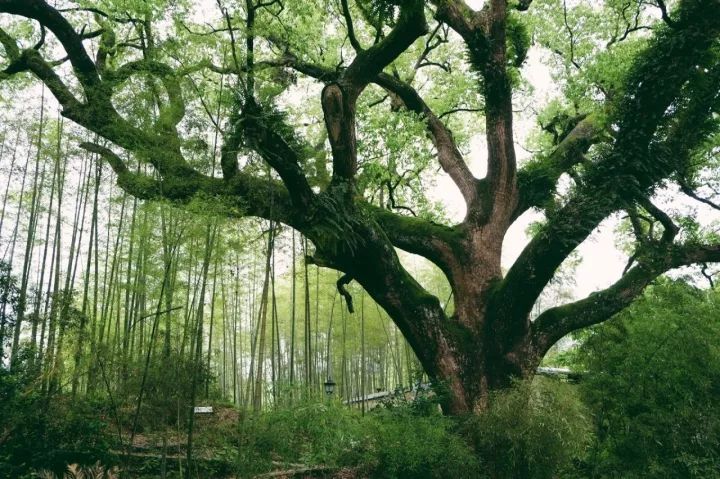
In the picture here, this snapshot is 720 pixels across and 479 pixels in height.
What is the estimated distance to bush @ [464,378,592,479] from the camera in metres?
4.97

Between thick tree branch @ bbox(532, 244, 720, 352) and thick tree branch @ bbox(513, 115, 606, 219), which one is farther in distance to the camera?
thick tree branch @ bbox(513, 115, 606, 219)

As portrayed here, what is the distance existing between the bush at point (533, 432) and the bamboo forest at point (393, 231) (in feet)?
0.07

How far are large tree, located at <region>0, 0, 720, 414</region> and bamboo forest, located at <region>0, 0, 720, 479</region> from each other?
0.03 m

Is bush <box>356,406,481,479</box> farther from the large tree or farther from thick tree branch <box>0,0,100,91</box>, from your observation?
thick tree branch <box>0,0,100,91</box>

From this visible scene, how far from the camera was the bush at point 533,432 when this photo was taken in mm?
4973

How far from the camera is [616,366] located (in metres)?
5.34

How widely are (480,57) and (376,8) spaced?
1.98 m

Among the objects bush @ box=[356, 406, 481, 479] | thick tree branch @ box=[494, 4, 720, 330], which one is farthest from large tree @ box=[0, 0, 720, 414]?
bush @ box=[356, 406, 481, 479]

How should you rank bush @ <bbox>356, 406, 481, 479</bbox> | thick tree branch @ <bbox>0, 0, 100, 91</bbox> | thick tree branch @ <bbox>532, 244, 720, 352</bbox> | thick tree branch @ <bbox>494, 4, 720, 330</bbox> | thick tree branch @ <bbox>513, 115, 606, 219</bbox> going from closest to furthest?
thick tree branch @ <bbox>494, 4, 720, 330</bbox> < bush @ <bbox>356, 406, 481, 479</bbox> < thick tree branch @ <bbox>0, 0, 100, 91</bbox> < thick tree branch @ <bbox>532, 244, 720, 352</bbox> < thick tree branch @ <bbox>513, 115, 606, 219</bbox>

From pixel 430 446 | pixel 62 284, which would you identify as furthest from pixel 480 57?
pixel 62 284

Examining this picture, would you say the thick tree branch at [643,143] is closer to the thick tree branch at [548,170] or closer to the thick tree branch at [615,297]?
the thick tree branch at [615,297]

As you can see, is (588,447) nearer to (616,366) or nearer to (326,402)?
(616,366)

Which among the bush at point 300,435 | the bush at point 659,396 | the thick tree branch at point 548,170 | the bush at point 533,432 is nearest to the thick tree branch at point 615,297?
the bush at point 659,396

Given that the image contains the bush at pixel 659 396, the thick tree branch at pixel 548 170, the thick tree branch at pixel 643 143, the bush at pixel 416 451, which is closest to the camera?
the bush at pixel 659 396
